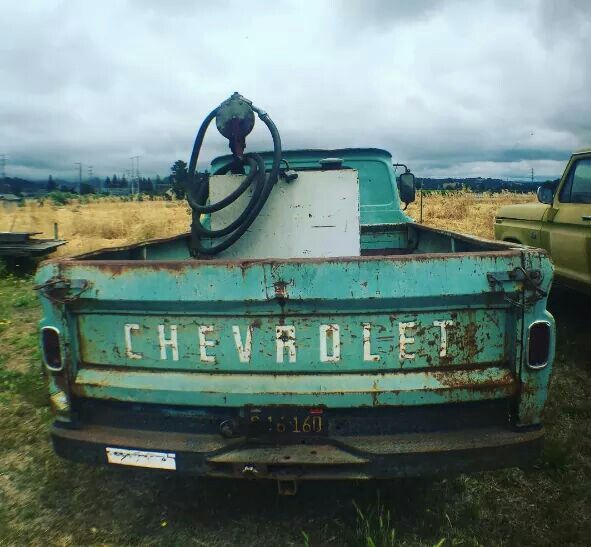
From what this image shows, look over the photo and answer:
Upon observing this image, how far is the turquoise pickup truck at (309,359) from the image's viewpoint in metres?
2.24

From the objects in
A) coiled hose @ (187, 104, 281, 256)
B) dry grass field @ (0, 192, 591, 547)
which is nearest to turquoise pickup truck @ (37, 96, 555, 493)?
dry grass field @ (0, 192, 591, 547)

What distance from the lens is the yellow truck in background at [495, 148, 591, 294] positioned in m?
4.81

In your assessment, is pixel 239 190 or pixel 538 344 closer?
pixel 538 344

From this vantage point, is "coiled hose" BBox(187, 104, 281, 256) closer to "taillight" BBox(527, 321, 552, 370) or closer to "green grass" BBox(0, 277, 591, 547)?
"green grass" BBox(0, 277, 591, 547)

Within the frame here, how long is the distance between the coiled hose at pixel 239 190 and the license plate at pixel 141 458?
1490 mm

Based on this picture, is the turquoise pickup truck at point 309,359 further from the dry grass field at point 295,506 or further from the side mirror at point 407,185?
the side mirror at point 407,185

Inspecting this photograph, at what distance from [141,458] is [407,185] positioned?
4141 mm

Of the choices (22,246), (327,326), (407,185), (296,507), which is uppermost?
(407,185)

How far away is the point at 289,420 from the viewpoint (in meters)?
2.29

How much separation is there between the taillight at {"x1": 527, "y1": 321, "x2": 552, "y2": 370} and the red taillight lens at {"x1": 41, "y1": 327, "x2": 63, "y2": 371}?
6.97 feet

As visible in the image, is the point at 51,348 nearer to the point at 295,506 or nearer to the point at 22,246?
the point at 295,506

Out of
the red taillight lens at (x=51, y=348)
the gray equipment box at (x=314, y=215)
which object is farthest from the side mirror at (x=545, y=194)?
the red taillight lens at (x=51, y=348)

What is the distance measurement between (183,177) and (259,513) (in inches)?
87.1

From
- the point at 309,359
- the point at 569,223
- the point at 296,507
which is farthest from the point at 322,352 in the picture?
the point at 569,223
